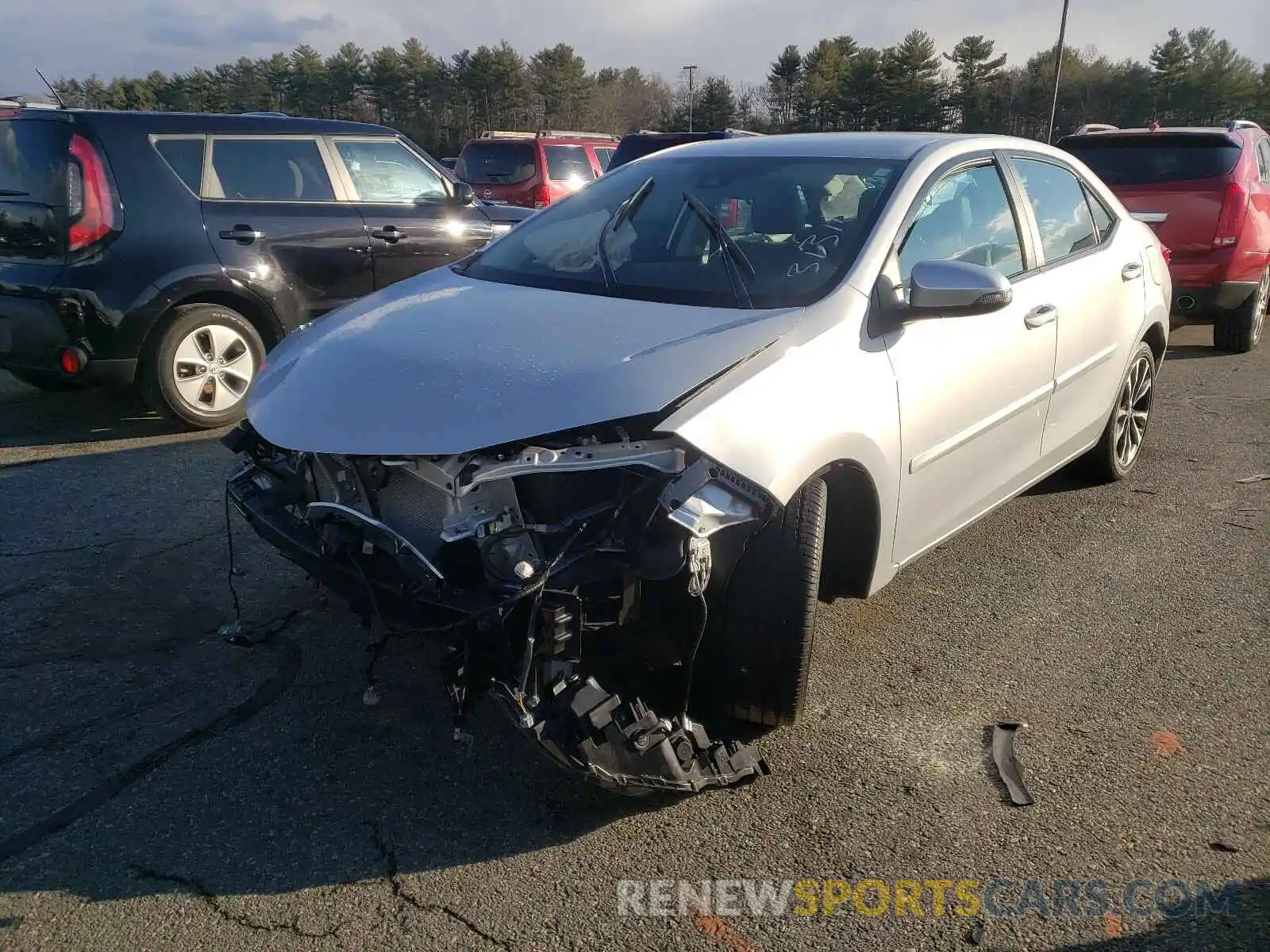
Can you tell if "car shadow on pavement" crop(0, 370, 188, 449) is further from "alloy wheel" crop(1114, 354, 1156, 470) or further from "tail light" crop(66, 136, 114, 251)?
"alloy wheel" crop(1114, 354, 1156, 470)

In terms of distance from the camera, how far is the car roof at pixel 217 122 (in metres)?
5.95

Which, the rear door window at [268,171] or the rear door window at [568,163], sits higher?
the rear door window at [268,171]

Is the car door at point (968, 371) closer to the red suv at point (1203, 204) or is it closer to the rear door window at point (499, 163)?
the red suv at point (1203, 204)

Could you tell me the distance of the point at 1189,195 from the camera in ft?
27.4

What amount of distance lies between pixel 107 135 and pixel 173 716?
167 inches

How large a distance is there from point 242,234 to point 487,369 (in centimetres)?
431

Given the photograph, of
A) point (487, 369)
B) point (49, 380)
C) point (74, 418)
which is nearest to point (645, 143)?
point (74, 418)

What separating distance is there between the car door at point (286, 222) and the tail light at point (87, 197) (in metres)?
0.57

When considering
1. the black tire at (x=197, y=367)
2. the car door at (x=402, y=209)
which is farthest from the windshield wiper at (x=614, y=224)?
the car door at (x=402, y=209)

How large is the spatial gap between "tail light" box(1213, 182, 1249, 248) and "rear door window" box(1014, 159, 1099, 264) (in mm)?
4311

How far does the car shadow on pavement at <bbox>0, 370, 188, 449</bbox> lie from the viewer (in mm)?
6109

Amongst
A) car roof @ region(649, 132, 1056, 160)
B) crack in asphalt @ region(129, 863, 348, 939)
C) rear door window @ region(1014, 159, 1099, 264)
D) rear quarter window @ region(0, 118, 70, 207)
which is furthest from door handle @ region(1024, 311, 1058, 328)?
rear quarter window @ region(0, 118, 70, 207)

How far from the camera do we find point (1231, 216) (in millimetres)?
8227

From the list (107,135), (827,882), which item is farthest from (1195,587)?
(107,135)
